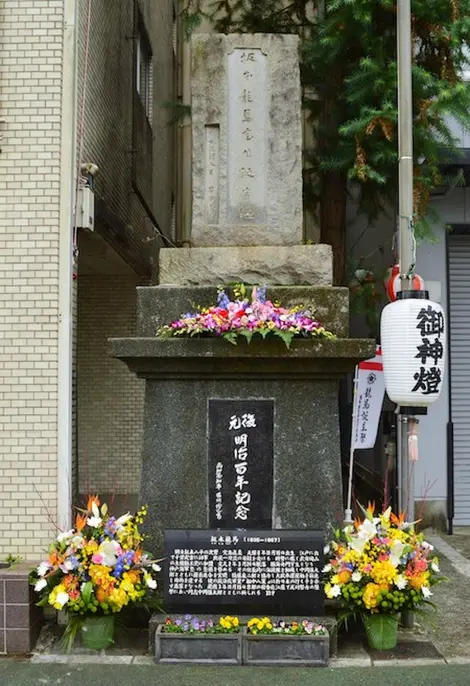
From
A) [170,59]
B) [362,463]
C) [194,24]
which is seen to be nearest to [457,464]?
[362,463]

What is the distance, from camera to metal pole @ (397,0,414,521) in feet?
22.0

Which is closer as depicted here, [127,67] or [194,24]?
[194,24]

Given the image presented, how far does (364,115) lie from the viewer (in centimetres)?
836

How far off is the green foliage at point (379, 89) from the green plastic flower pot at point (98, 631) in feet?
19.0

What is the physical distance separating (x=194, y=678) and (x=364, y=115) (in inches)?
253

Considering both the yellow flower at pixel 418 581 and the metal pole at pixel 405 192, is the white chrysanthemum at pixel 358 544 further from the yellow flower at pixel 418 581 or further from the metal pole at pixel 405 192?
the metal pole at pixel 405 192

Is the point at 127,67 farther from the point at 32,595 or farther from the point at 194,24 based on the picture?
the point at 32,595

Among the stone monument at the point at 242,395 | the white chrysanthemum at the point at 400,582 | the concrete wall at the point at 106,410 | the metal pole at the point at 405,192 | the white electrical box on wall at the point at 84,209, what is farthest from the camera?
the concrete wall at the point at 106,410

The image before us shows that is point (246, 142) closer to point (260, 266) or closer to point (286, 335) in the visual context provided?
point (260, 266)

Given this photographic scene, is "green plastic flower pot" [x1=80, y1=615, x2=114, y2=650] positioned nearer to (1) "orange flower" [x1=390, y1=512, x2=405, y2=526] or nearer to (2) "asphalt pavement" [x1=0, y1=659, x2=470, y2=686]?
(2) "asphalt pavement" [x1=0, y1=659, x2=470, y2=686]

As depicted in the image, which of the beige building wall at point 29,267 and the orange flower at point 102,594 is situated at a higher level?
the beige building wall at point 29,267

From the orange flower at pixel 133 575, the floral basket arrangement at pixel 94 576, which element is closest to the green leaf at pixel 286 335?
the floral basket arrangement at pixel 94 576

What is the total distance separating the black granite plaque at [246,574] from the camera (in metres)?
5.88

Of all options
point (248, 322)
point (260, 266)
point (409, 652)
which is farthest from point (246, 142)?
point (409, 652)
